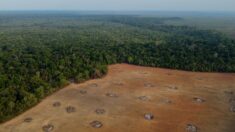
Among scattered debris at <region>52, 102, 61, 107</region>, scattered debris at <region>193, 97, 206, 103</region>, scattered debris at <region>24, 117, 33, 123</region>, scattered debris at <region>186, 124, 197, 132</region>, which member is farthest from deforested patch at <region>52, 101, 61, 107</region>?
scattered debris at <region>193, 97, 206, 103</region>

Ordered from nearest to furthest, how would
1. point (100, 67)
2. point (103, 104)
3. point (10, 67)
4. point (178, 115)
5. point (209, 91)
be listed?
point (178, 115) < point (103, 104) < point (209, 91) < point (10, 67) < point (100, 67)

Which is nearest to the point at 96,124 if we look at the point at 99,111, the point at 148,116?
the point at 99,111

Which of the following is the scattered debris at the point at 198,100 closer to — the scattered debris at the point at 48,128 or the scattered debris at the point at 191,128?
the scattered debris at the point at 191,128

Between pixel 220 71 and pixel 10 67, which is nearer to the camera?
pixel 10 67

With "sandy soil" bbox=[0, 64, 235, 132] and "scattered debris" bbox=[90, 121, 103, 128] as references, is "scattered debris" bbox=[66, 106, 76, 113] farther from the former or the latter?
"scattered debris" bbox=[90, 121, 103, 128]

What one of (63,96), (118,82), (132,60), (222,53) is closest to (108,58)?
(132,60)

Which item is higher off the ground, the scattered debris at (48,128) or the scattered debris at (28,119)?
the scattered debris at (28,119)

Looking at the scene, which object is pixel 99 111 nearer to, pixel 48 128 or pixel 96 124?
pixel 96 124

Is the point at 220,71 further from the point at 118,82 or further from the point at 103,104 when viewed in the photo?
the point at 103,104

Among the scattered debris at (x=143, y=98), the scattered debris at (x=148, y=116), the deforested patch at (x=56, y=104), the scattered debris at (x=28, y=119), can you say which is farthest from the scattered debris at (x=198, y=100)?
the scattered debris at (x=28, y=119)
